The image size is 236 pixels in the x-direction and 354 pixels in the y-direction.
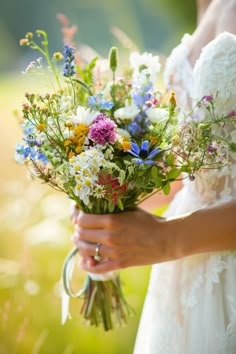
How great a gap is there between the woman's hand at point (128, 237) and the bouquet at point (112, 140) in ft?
0.09

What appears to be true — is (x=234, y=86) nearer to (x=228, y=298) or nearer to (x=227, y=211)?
(x=227, y=211)

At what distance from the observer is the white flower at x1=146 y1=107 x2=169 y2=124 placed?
1.16 m

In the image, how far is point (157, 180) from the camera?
1083 millimetres

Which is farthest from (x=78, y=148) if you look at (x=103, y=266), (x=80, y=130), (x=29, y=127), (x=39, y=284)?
(x=39, y=284)

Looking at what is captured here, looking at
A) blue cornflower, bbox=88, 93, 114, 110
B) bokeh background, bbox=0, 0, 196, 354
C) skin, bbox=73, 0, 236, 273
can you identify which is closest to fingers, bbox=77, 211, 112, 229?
skin, bbox=73, 0, 236, 273

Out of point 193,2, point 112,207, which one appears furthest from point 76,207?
point 193,2

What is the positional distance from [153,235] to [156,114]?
0.26 m

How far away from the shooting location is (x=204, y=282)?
1209 mm

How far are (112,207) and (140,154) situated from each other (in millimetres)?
160

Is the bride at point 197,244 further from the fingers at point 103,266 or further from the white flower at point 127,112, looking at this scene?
the white flower at point 127,112

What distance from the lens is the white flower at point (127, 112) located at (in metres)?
1.22

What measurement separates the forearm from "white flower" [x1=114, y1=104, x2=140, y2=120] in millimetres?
250

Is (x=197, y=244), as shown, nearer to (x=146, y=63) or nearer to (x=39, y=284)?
(x=146, y=63)

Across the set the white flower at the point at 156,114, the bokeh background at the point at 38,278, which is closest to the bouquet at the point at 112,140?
Result: the white flower at the point at 156,114
